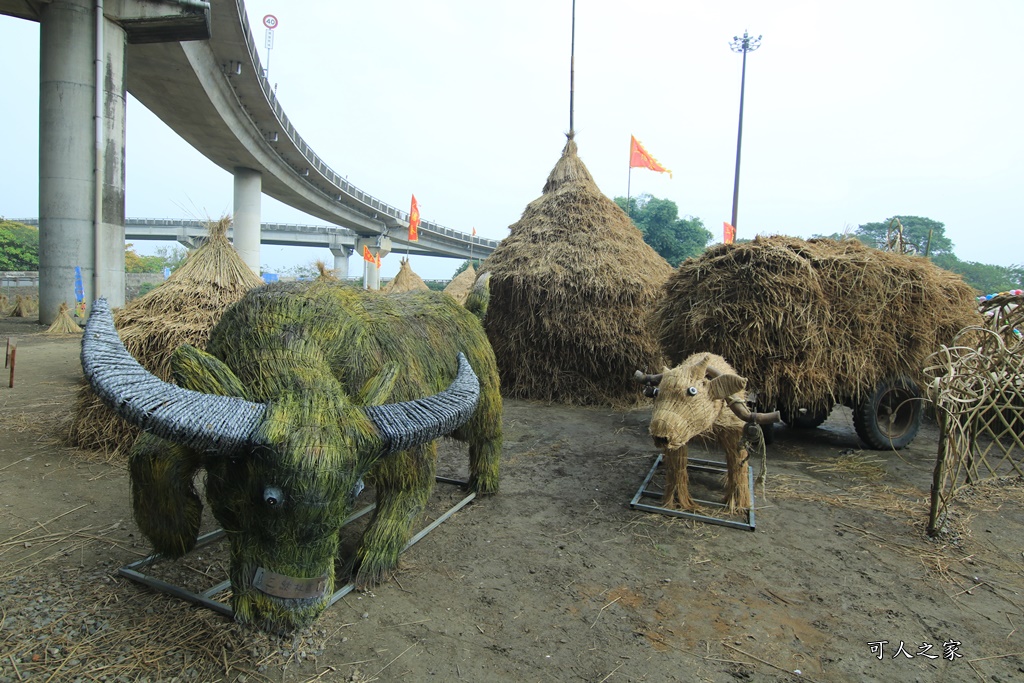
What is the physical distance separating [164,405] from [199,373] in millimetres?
350

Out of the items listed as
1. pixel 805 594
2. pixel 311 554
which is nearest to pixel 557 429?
pixel 805 594

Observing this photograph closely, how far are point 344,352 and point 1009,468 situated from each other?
22.2 feet

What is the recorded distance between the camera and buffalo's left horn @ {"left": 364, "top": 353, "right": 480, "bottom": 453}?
210 cm

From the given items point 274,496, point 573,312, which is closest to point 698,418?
point 274,496

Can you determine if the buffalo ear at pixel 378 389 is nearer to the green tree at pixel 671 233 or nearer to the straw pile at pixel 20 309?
the straw pile at pixel 20 309

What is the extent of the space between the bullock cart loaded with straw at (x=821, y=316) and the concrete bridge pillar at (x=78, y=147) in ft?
40.4

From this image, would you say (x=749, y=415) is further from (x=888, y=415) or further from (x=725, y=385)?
(x=888, y=415)

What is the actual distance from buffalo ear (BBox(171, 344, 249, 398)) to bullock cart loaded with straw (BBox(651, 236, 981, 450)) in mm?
4766

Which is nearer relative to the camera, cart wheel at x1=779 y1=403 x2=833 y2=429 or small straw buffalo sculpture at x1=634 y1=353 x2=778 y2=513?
small straw buffalo sculpture at x1=634 y1=353 x2=778 y2=513

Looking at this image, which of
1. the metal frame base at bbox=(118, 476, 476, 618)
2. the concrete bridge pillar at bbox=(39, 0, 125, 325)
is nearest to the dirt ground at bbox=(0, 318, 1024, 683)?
the metal frame base at bbox=(118, 476, 476, 618)

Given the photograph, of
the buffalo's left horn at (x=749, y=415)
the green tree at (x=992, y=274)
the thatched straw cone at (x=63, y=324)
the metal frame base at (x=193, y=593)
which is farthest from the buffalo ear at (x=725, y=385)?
the green tree at (x=992, y=274)

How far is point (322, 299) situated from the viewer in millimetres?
2967

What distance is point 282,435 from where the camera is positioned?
1.94 metres

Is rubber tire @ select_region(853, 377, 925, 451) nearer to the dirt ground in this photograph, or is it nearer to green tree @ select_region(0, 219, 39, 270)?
the dirt ground
